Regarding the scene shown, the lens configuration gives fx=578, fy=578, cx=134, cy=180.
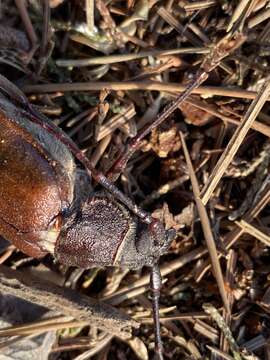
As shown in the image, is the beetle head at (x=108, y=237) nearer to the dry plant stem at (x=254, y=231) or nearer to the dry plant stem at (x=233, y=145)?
the dry plant stem at (x=233, y=145)

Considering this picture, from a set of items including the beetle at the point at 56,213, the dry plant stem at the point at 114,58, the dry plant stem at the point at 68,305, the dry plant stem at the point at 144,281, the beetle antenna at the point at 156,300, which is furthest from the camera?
the dry plant stem at the point at 144,281

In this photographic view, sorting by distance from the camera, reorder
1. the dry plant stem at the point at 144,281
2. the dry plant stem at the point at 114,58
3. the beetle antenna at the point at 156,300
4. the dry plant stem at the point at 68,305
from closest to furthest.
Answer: the beetle antenna at the point at 156,300
the dry plant stem at the point at 68,305
the dry plant stem at the point at 114,58
the dry plant stem at the point at 144,281

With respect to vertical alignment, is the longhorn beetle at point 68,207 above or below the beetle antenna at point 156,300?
above

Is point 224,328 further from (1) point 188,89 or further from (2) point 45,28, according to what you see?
(2) point 45,28

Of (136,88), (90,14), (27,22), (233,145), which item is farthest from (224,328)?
(27,22)

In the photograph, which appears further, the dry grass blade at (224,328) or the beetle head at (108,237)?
the dry grass blade at (224,328)

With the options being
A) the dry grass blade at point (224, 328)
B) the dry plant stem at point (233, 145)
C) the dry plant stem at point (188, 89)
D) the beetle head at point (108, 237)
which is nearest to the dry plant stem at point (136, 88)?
the dry plant stem at point (233, 145)

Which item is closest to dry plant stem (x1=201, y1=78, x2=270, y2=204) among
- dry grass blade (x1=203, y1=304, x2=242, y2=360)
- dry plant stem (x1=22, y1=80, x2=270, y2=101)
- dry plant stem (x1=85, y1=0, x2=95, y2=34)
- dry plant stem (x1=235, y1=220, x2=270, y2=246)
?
dry plant stem (x1=22, y1=80, x2=270, y2=101)

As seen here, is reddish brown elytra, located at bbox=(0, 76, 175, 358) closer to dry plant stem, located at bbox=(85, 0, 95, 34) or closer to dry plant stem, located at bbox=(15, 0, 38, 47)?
dry plant stem, located at bbox=(15, 0, 38, 47)
